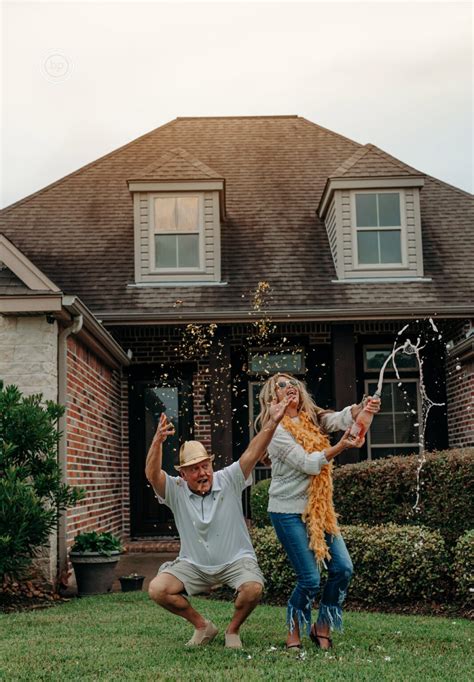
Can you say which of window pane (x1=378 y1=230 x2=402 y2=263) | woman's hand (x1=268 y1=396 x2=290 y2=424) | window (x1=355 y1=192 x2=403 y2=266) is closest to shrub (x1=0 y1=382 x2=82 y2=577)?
woman's hand (x1=268 y1=396 x2=290 y2=424)

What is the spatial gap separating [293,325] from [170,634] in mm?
7590

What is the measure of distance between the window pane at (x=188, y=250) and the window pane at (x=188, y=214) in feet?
0.40

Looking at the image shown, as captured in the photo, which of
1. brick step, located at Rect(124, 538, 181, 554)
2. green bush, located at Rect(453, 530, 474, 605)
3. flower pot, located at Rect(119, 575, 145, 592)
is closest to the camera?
Result: green bush, located at Rect(453, 530, 474, 605)

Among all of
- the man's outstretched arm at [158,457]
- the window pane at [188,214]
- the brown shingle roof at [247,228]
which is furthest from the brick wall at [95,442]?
the man's outstretched arm at [158,457]

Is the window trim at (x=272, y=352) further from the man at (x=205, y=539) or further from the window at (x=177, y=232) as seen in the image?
the man at (x=205, y=539)

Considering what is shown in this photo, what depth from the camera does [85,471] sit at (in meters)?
10.5

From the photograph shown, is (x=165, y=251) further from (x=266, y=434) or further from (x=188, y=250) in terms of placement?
(x=266, y=434)

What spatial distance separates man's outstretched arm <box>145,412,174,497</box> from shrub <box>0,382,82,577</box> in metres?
2.70

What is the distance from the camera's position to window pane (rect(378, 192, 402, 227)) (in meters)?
13.7

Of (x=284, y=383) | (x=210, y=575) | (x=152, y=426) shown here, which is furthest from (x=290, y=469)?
(x=152, y=426)

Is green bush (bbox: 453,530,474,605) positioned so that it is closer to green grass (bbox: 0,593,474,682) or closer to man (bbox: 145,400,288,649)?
green grass (bbox: 0,593,474,682)

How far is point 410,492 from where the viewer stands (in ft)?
27.7

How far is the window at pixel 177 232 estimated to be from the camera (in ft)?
44.5

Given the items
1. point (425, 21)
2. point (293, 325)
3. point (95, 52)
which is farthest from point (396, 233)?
point (95, 52)
